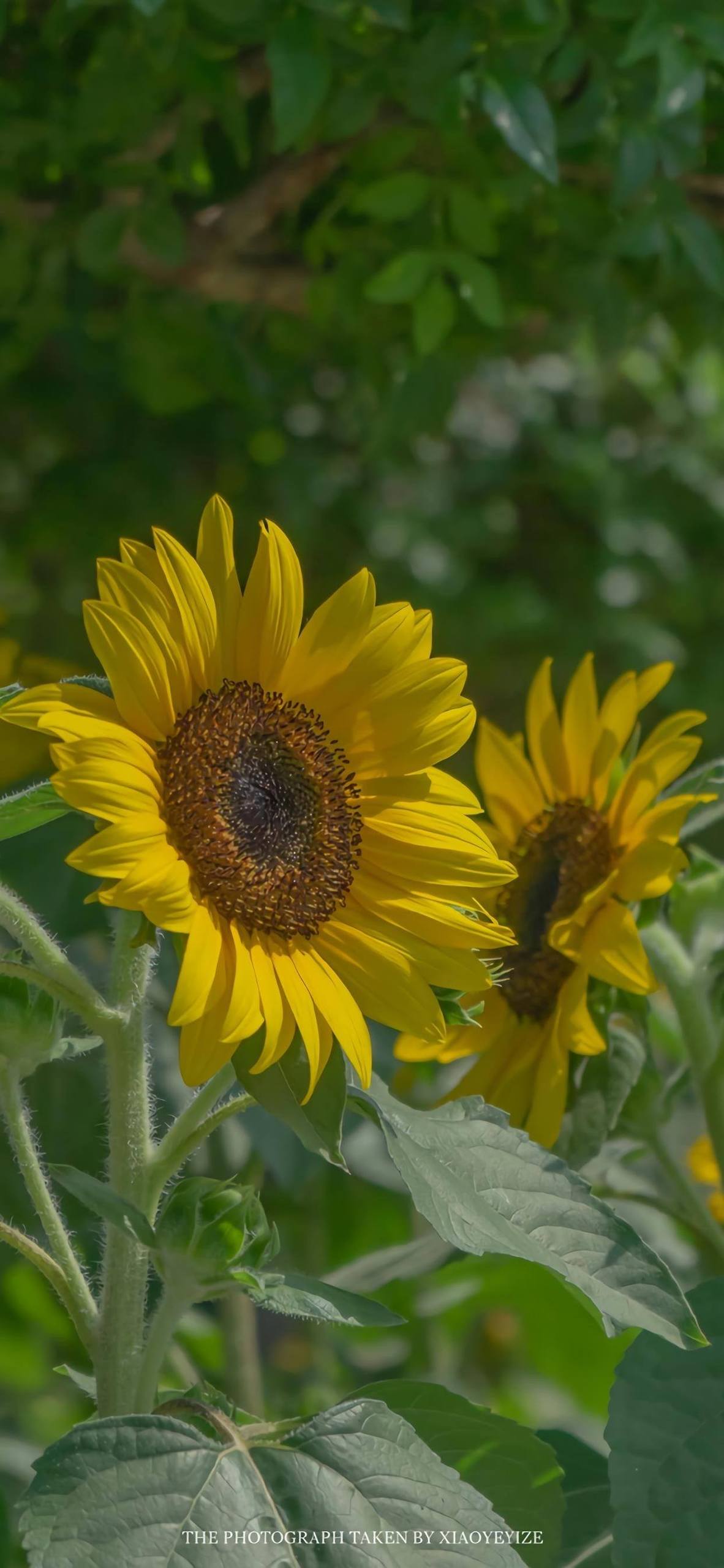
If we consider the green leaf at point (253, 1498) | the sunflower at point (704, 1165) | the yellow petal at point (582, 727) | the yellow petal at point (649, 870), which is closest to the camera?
the green leaf at point (253, 1498)

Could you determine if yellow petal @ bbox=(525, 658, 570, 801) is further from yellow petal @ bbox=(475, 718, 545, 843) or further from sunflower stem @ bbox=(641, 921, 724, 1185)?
sunflower stem @ bbox=(641, 921, 724, 1185)

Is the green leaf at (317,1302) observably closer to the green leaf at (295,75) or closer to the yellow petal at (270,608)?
the yellow petal at (270,608)

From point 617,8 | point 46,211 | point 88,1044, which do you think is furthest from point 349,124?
point 88,1044

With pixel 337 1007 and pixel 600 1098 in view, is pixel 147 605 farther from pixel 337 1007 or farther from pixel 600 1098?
pixel 600 1098

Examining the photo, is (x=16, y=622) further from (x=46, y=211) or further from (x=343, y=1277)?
(x=343, y=1277)

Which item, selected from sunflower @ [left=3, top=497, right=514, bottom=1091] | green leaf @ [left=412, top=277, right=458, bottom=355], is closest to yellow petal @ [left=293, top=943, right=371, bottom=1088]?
sunflower @ [left=3, top=497, right=514, bottom=1091]

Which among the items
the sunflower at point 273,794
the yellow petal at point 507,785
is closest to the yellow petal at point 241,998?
the sunflower at point 273,794

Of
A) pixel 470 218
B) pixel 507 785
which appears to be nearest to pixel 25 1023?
pixel 507 785
